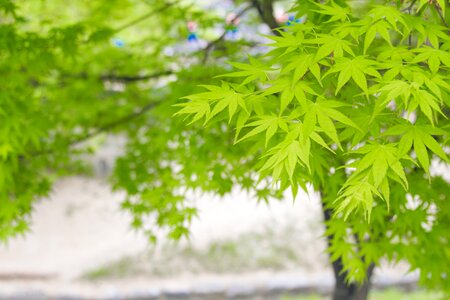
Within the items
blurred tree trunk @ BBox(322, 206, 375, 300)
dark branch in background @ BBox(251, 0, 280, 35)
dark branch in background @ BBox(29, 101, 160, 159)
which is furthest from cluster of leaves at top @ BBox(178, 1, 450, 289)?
dark branch in background @ BBox(29, 101, 160, 159)

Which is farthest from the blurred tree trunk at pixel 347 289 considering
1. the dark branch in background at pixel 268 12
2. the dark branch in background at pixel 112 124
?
the dark branch in background at pixel 112 124

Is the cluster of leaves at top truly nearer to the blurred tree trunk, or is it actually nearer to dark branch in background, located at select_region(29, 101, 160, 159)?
the blurred tree trunk

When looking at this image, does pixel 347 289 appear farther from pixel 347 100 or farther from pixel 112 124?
pixel 112 124

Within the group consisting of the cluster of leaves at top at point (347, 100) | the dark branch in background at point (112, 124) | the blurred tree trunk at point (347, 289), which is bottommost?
the blurred tree trunk at point (347, 289)

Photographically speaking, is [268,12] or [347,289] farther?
[347,289]

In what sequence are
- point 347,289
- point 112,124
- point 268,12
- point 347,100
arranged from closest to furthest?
point 347,100 < point 268,12 < point 347,289 < point 112,124

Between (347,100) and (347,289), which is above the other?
(347,100)

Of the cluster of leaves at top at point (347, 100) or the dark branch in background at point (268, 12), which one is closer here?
the cluster of leaves at top at point (347, 100)

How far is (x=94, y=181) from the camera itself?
9.88 metres

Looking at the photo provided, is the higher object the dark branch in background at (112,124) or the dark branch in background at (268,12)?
the dark branch in background at (268,12)

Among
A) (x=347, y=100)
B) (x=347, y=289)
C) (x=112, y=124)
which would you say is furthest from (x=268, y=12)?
(x=347, y=289)

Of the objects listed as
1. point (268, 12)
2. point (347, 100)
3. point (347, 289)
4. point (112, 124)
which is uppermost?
point (268, 12)

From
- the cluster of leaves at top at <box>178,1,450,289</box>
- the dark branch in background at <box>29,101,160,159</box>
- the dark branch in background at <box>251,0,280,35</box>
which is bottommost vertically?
the cluster of leaves at top at <box>178,1,450,289</box>

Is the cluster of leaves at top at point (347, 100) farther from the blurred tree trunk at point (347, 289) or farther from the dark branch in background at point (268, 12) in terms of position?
the blurred tree trunk at point (347, 289)
